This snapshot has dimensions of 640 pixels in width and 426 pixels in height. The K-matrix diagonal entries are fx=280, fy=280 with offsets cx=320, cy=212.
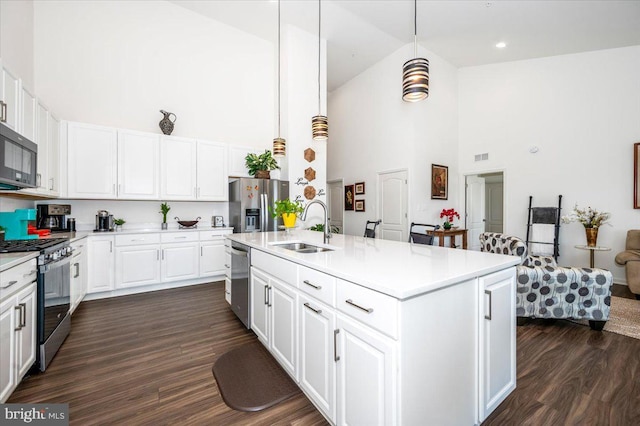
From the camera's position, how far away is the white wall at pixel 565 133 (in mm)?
4664

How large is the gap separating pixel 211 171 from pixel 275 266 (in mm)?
3281

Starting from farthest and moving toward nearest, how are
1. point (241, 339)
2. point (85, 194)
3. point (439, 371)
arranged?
point (85, 194) → point (241, 339) → point (439, 371)

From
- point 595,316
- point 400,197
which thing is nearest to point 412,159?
point 400,197

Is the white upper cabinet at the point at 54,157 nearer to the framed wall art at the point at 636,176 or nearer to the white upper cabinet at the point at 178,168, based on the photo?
the white upper cabinet at the point at 178,168

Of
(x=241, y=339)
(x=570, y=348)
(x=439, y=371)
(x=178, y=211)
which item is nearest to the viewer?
(x=439, y=371)

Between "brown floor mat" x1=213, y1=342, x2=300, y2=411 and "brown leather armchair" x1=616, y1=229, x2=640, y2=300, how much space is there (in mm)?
4736

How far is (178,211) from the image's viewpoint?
4.86 metres

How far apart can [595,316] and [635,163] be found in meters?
3.42

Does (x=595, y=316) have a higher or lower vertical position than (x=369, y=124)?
lower

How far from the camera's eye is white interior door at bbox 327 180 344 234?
773cm

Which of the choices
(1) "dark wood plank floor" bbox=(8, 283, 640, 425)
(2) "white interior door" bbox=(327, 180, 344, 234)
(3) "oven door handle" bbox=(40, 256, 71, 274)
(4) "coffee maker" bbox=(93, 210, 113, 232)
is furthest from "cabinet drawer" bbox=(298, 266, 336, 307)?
(2) "white interior door" bbox=(327, 180, 344, 234)

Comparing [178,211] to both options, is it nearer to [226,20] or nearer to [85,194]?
[85,194]

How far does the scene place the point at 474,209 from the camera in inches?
264

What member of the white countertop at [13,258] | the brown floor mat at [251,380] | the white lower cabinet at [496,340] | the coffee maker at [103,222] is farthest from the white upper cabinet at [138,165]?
the white lower cabinet at [496,340]
